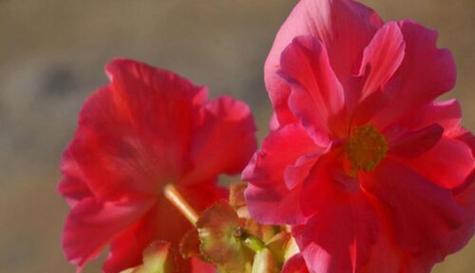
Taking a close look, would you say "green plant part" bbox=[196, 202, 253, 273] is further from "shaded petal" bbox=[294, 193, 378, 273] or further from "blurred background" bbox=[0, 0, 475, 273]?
"blurred background" bbox=[0, 0, 475, 273]

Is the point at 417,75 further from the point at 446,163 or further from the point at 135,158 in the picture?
the point at 135,158

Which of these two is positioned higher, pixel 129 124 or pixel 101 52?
pixel 129 124

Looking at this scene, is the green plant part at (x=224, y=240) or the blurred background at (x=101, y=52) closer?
the green plant part at (x=224, y=240)

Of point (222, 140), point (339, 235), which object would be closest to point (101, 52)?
point (222, 140)

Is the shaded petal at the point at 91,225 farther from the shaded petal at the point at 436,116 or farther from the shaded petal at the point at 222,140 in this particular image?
the shaded petal at the point at 436,116

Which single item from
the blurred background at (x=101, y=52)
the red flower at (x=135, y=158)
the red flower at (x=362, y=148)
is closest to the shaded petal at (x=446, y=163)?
the red flower at (x=362, y=148)

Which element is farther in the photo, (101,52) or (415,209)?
(101,52)

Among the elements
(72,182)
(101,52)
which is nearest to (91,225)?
(72,182)

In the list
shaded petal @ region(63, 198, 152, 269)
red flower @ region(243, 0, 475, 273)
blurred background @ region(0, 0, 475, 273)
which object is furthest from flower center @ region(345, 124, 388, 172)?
blurred background @ region(0, 0, 475, 273)
